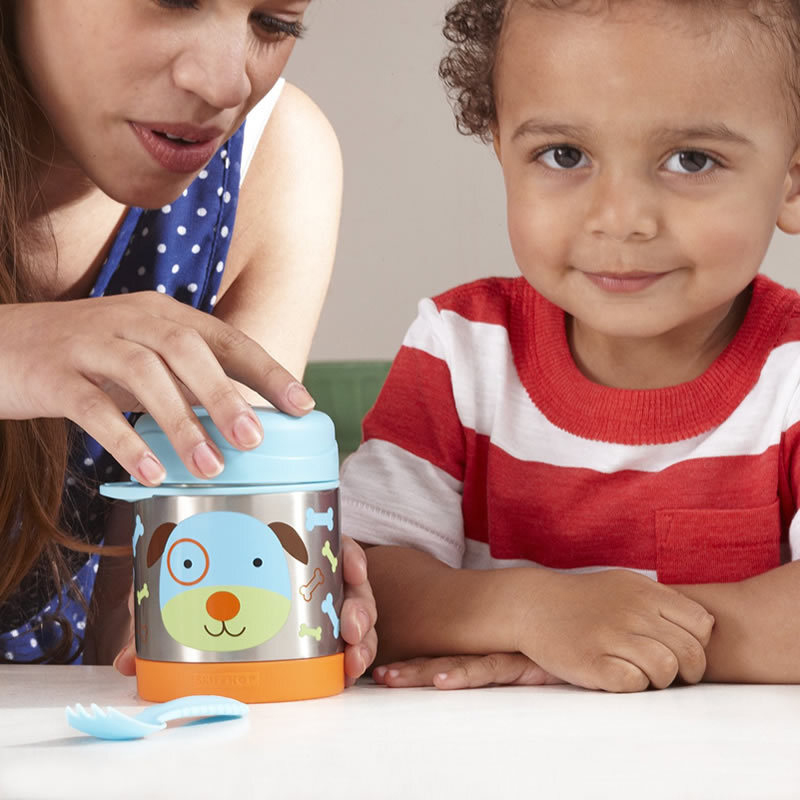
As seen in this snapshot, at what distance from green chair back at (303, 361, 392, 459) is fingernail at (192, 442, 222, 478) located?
115cm

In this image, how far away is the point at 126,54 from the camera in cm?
85

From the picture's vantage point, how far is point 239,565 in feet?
2.01

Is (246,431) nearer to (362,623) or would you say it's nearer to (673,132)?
(362,623)

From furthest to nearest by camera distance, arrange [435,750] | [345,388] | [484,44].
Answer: [345,388] < [484,44] < [435,750]

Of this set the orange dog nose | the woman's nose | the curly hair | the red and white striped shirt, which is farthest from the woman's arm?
the orange dog nose

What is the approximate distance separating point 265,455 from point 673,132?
37 centimetres

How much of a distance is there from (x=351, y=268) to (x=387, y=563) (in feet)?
3.94

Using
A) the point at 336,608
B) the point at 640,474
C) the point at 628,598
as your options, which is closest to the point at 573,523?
the point at 640,474

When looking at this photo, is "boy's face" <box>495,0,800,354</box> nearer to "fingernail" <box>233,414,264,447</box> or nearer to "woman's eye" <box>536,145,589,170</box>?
"woman's eye" <box>536,145,589,170</box>

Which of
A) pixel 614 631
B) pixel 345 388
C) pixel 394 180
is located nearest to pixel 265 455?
pixel 614 631

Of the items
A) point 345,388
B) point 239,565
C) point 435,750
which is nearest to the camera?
point 435,750

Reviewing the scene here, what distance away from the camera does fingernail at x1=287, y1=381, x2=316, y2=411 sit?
623mm

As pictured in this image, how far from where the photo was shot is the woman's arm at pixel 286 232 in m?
1.23

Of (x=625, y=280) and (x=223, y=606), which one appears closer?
(x=223, y=606)
